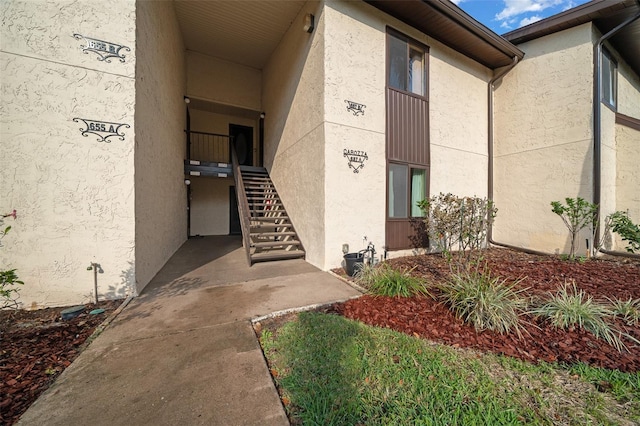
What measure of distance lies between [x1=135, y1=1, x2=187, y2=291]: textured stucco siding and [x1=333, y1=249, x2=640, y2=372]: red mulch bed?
11.6ft

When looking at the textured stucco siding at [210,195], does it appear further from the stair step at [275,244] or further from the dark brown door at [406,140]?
the dark brown door at [406,140]

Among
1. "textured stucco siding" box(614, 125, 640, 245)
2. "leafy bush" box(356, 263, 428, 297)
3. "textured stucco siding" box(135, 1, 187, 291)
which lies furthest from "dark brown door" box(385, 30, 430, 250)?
"textured stucco siding" box(614, 125, 640, 245)

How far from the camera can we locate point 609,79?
253 inches

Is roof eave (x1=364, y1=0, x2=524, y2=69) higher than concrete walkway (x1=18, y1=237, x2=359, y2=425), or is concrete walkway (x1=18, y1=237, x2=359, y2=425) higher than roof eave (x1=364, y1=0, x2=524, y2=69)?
roof eave (x1=364, y1=0, x2=524, y2=69)

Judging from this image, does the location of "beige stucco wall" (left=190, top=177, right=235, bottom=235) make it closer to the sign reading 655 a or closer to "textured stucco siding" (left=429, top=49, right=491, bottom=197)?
the sign reading 655 a

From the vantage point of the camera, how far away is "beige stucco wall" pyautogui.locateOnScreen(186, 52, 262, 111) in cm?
845

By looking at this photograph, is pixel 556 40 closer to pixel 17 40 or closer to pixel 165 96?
pixel 165 96

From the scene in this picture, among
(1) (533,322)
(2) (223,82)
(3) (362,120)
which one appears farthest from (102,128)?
(2) (223,82)


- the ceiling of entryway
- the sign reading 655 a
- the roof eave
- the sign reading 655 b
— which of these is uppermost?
the ceiling of entryway

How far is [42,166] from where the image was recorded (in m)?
3.02

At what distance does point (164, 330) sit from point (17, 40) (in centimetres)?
417

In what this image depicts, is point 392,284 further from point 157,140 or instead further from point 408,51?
point 408,51

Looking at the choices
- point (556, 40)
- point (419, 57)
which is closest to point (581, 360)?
point (419, 57)

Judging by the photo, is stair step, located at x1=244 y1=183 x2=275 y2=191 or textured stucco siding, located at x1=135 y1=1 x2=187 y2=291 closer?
textured stucco siding, located at x1=135 y1=1 x2=187 y2=291
